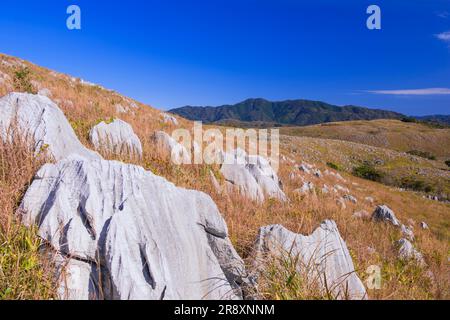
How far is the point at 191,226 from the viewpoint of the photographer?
14.9 feet

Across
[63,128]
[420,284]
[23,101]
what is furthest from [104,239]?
[420,284]

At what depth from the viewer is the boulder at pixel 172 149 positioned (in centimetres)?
923

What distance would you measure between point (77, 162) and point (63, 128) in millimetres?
2135

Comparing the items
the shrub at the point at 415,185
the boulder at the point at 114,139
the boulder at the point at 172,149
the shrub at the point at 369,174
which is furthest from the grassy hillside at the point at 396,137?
the boulder at the point at 114,139

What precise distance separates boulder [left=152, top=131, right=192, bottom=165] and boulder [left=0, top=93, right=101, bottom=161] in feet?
10.5

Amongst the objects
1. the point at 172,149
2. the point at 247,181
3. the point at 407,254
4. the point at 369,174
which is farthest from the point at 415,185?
the point at 172,149

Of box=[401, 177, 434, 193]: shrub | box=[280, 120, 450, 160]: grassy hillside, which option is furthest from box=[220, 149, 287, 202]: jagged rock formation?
box=[280, 120, 450, 160]: grassy hillside

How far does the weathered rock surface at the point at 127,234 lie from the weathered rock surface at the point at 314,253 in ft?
2.04

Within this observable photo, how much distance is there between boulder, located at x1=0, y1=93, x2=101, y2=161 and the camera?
17.3 ft

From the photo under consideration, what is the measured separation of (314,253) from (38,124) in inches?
220

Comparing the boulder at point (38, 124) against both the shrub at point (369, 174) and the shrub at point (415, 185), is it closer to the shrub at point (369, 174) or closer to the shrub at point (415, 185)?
the shrub at point (369, 174)

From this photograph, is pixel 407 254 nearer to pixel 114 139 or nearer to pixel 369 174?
pixel 114 139

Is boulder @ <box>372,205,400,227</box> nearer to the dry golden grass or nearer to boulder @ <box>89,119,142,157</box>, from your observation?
boulder @ <box>89,119,142,157</box>
